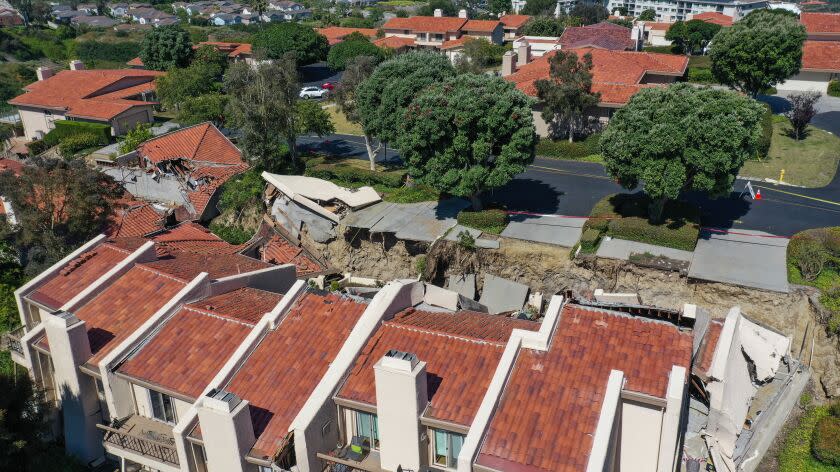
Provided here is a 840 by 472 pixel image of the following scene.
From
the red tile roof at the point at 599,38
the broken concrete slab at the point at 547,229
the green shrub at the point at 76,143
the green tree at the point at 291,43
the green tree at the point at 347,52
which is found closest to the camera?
the broken concrete slab at the point at 547,229

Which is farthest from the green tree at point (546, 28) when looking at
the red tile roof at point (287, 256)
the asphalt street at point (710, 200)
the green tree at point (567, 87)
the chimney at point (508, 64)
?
the red tile roof at point (287, 256)

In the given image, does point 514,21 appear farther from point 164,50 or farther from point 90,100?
point 90,100

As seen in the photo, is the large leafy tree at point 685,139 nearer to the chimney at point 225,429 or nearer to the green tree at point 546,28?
the chimney at point 225,429

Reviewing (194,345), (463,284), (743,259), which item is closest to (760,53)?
(743,259)

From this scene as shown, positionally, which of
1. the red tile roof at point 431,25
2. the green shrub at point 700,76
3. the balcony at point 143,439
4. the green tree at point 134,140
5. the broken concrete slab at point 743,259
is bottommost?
the balcony at point 143,439

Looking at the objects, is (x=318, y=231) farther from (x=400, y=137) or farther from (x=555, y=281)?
(x=555, y=281)

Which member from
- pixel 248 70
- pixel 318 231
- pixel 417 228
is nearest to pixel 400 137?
pixel 417 228

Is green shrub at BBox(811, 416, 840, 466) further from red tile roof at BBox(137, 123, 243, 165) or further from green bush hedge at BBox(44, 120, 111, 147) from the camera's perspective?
green bush hedge at BBox(44, 120, 111, 147)
